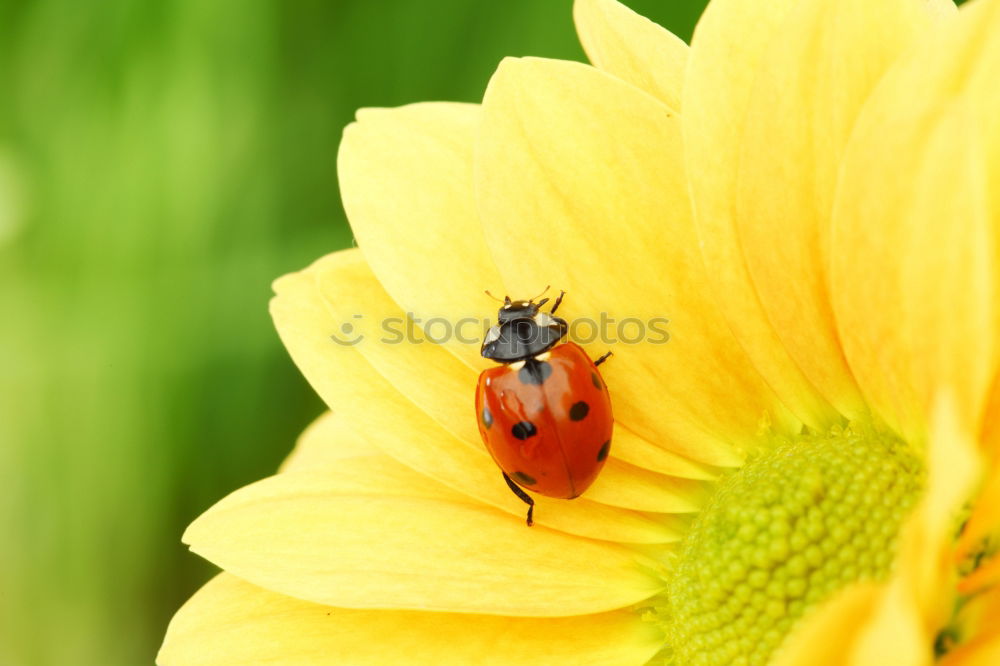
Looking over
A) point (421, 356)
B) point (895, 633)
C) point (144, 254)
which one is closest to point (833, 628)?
point (895, 633)

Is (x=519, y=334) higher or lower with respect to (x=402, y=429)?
higher

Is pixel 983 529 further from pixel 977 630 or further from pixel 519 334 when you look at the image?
pixel 519 334

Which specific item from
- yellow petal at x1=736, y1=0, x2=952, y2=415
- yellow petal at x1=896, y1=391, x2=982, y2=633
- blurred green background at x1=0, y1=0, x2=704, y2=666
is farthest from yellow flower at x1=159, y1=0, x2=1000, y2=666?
blurred green background at x1=0, y1=0, x2=704, y2=666

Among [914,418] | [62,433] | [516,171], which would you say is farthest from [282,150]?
[914,418]

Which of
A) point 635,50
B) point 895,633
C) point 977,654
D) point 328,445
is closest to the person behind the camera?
point 895,633

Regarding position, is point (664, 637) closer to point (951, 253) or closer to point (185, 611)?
point (185, 611)

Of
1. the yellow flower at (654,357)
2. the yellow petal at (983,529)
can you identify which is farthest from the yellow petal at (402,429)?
the yellow petal at (983,529)

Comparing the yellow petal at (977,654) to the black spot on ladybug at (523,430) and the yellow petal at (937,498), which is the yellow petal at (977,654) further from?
the black spot on ladybug at (523,430)
